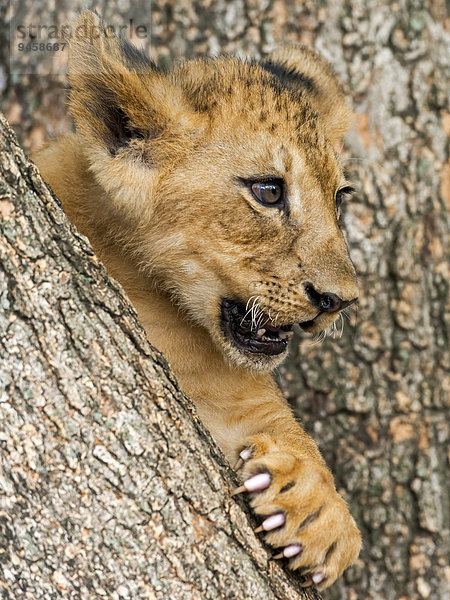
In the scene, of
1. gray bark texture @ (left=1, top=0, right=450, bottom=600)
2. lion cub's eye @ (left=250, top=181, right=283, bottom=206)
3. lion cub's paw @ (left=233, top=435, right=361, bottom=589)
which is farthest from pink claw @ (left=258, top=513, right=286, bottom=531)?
gray bark texture @ (left=1, top=0, right=450, bottom=600)

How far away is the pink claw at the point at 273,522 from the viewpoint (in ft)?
7.30

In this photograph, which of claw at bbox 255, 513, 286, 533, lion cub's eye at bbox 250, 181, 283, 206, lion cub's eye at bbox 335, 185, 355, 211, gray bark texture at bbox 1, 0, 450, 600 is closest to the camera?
claw at bbox 255, 513, 286, 533

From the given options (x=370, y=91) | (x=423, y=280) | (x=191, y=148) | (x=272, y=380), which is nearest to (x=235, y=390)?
A: (x=272, y=380)

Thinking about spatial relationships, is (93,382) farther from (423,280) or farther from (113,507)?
(423,280)

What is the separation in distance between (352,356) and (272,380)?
0.75m

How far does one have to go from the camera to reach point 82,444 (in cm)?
187

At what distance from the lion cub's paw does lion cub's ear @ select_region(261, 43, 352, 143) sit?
57.6 inches

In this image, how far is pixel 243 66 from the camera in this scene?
3045mm

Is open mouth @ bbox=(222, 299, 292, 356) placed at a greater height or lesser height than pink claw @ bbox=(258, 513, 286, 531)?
greater

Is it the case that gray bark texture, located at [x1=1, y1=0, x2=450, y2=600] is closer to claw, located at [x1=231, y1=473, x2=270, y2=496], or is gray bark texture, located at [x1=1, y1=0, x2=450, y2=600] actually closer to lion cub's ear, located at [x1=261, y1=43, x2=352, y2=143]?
lion cub's ear, located at [x1=261, y1=43, x2=352, y2=143]

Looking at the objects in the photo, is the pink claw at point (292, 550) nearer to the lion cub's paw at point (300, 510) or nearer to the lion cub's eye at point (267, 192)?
the lion cub's paw at point (300, 510)

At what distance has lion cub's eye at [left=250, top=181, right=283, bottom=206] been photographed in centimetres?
270

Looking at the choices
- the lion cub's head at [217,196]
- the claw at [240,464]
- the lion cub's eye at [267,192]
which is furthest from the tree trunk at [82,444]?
the lion cub's eye at [267,192]

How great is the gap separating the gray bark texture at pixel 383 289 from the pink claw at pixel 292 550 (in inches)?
61.4
